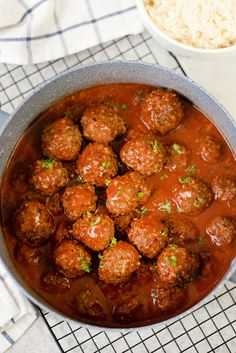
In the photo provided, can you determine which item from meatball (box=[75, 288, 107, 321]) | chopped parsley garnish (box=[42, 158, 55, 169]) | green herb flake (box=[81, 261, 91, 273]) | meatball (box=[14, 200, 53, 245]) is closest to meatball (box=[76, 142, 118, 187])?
chopped parsley garnish (box=[42, 158, 55, 169])

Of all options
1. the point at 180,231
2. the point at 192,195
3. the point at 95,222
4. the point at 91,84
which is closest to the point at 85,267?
the point at 95,222

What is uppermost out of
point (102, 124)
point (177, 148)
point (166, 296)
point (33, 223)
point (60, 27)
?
point (60, 27)

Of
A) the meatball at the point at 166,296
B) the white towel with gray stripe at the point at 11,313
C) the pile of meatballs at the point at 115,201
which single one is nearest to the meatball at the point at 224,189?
the pile of meatballs at the point at 115,201

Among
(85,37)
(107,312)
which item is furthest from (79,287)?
(85,37)

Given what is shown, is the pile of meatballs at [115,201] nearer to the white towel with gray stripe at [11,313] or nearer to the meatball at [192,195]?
the meatball at [192,195]

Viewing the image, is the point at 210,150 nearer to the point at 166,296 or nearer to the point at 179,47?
the point at 179,47

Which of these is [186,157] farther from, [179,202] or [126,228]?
[126,228]
